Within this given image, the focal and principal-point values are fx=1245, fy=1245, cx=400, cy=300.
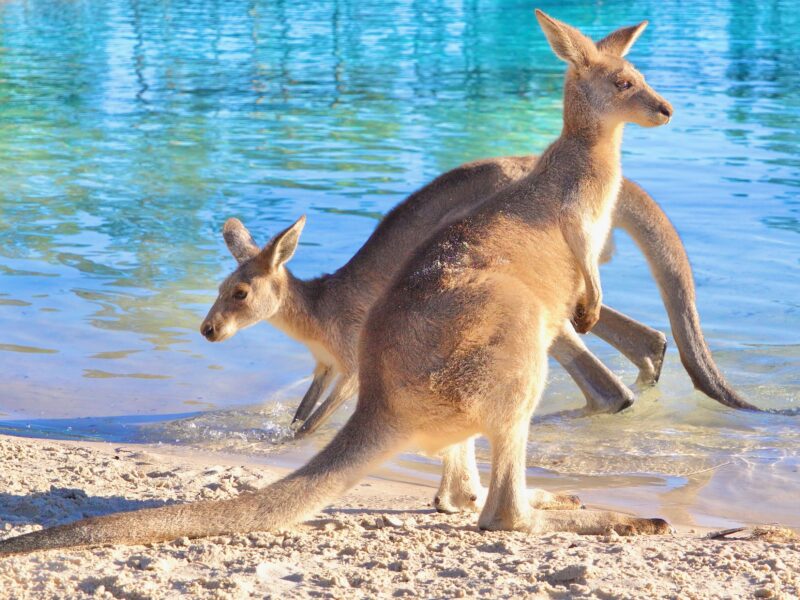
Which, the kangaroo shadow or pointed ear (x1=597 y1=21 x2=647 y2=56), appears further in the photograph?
pointed ear (x1=597 y1=21 x2=647 y2=56)

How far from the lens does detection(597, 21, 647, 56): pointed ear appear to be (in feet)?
17.3

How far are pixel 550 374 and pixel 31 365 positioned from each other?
298 centimetres

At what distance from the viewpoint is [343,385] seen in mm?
6047

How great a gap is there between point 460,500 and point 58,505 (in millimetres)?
1431

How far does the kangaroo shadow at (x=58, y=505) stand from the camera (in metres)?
4.24

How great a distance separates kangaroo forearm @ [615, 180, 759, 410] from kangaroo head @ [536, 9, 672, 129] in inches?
51.1

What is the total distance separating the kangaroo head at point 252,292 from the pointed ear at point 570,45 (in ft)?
5.24

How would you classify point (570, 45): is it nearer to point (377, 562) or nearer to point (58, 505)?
point (377, 562)

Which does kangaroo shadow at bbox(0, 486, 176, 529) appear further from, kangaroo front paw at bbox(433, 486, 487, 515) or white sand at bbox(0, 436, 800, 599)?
kangaroo front paw at bbox(433, 486, 487, 515)

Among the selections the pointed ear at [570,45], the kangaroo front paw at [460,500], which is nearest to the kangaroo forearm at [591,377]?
the pointed ear at [570,45]

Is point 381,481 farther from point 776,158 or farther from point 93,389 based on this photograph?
point 776,158

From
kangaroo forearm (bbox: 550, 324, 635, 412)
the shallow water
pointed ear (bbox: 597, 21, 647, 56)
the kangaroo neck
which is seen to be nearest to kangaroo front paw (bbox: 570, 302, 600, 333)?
the shallow water

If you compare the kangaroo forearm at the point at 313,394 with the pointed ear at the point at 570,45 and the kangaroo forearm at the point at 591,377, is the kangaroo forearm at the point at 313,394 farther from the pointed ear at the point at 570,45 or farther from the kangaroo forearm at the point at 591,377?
the pointed ear at the point at 570,45

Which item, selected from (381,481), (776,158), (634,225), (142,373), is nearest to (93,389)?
(142,373)
